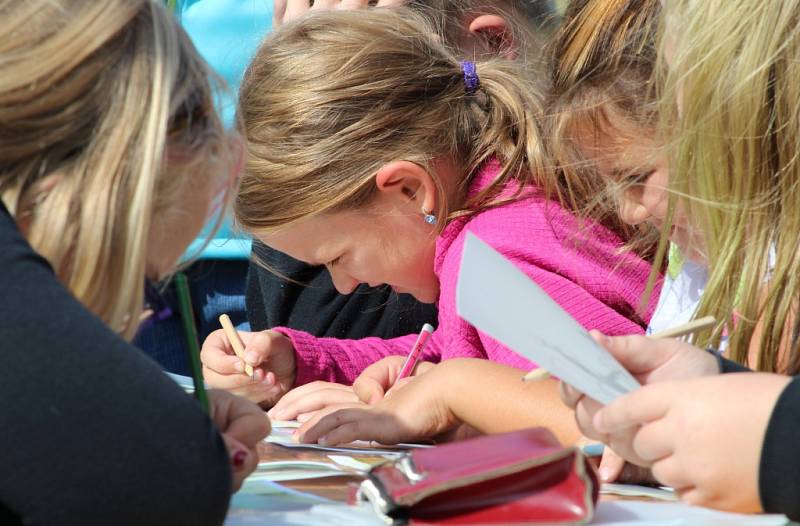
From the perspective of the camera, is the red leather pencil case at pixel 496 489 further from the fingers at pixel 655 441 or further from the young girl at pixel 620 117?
the young girl at pixel 620 117

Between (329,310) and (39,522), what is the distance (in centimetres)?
149

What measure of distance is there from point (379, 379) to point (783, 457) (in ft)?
3.09

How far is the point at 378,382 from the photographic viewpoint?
164cm

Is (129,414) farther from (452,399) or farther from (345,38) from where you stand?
(345,38)

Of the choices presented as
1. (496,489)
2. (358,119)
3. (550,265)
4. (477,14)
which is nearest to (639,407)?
(496,489)

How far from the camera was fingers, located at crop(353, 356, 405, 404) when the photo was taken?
1.58 metres

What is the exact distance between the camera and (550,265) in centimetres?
147

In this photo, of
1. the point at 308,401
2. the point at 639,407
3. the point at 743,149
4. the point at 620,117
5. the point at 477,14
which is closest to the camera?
the point at 639,407

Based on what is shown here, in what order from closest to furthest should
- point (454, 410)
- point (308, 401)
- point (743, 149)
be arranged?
point (743, 149), point (454, 410), point (308, 401)

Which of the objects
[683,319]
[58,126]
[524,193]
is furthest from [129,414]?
[524,193]

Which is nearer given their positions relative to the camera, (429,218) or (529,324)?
(529,324)

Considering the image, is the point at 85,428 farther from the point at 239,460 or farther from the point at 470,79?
the point at 470,79

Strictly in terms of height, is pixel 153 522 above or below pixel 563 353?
below

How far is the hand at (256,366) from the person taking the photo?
1751 millimetres
